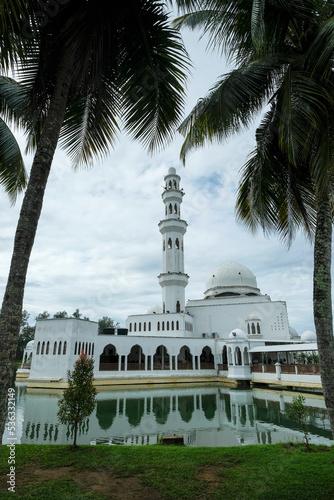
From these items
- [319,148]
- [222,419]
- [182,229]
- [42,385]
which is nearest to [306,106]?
[319,148]

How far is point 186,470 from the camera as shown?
5633mm

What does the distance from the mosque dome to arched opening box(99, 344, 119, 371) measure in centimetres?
1431

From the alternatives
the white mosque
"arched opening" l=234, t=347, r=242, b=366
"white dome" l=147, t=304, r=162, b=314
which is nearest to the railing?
the white mosque

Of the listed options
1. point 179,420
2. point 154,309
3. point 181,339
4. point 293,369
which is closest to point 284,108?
point 179,420

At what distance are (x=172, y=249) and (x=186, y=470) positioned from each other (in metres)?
30.5

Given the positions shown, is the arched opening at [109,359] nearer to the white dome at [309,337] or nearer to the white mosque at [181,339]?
the white mosque at [181,339]

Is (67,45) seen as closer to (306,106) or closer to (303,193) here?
(306,106)

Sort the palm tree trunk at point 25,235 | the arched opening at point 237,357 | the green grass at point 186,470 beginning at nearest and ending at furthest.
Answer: the palm tree trunk at point 25,235 → the green grass at point 186,470 → the arched opening at point 237,357

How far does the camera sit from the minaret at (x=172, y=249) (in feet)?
116

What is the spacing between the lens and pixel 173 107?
591 cm

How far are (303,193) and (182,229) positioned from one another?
29.5 metres

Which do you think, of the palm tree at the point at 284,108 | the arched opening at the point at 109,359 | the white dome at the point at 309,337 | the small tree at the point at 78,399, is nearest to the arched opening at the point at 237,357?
the white dome at the point at 309,337

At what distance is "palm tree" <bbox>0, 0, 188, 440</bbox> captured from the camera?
4066 mm

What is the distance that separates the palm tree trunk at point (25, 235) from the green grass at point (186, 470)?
7.06 ft
